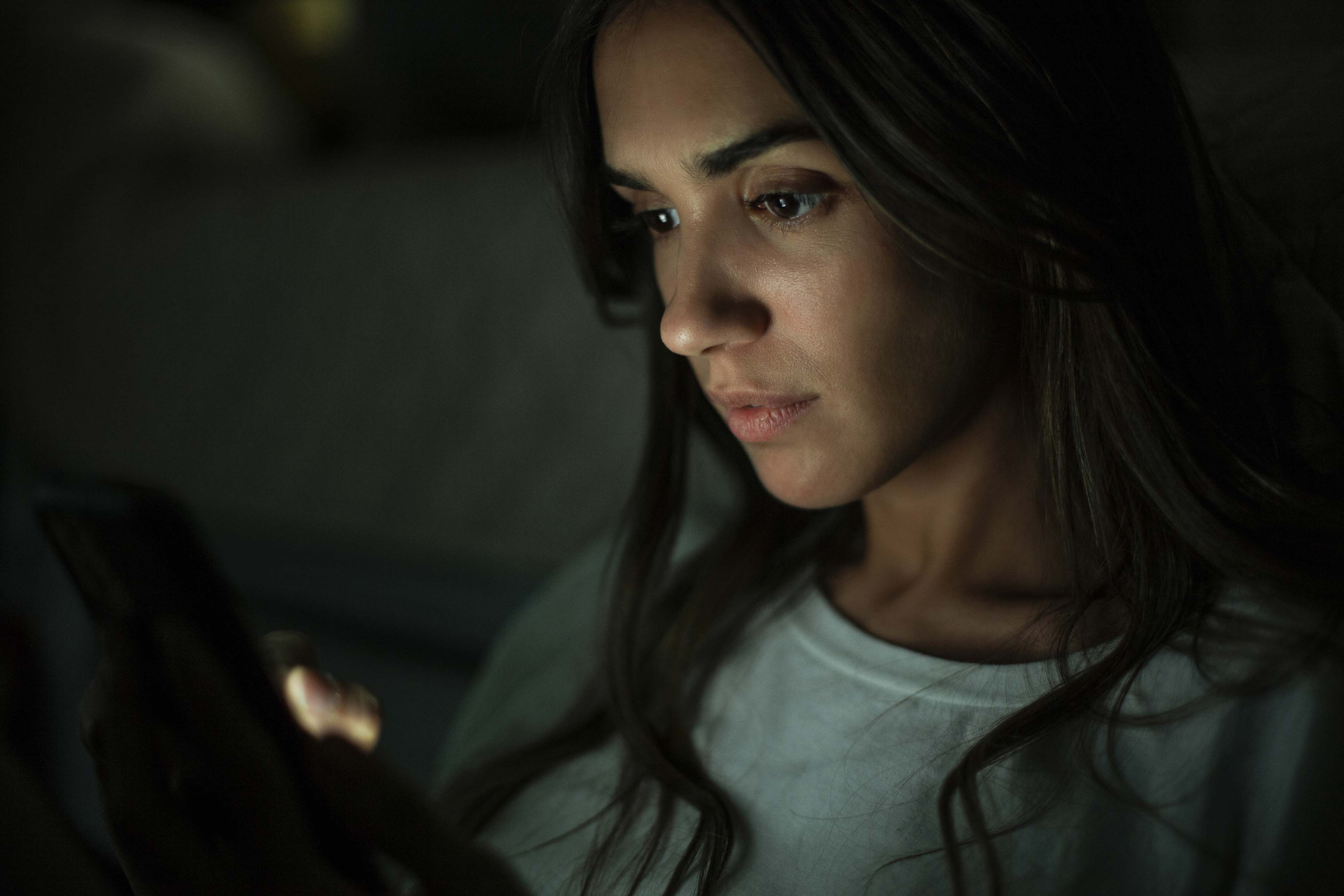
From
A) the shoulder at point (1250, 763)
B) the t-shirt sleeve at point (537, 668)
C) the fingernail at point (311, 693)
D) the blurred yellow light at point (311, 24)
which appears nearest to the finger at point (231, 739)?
the fingernail at point (311, 693)

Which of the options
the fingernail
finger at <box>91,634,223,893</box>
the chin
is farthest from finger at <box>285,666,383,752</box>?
the chin

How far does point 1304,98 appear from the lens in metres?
0.61

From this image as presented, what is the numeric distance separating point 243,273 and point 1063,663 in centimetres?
141

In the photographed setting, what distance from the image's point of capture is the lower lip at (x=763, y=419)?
1.73 ft

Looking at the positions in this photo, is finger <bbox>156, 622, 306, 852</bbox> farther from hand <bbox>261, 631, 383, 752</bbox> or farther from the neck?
the neck

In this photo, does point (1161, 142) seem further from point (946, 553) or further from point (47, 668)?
point (47, 668)

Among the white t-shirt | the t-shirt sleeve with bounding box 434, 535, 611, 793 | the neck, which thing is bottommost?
the t-shirt sleeve with bounding box 434, 535, 611, 793

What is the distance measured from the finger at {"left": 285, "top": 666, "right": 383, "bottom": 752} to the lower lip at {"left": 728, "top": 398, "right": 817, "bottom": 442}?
32 cm

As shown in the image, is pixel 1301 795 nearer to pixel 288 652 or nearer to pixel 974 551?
pixel 974 551

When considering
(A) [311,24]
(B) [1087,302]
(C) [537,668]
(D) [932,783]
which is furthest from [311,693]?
(A) [311,24]

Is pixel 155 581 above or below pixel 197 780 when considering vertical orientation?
above

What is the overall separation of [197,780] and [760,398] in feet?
1.22

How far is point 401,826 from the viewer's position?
57cm

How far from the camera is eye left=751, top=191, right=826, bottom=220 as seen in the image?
49 centimetres
